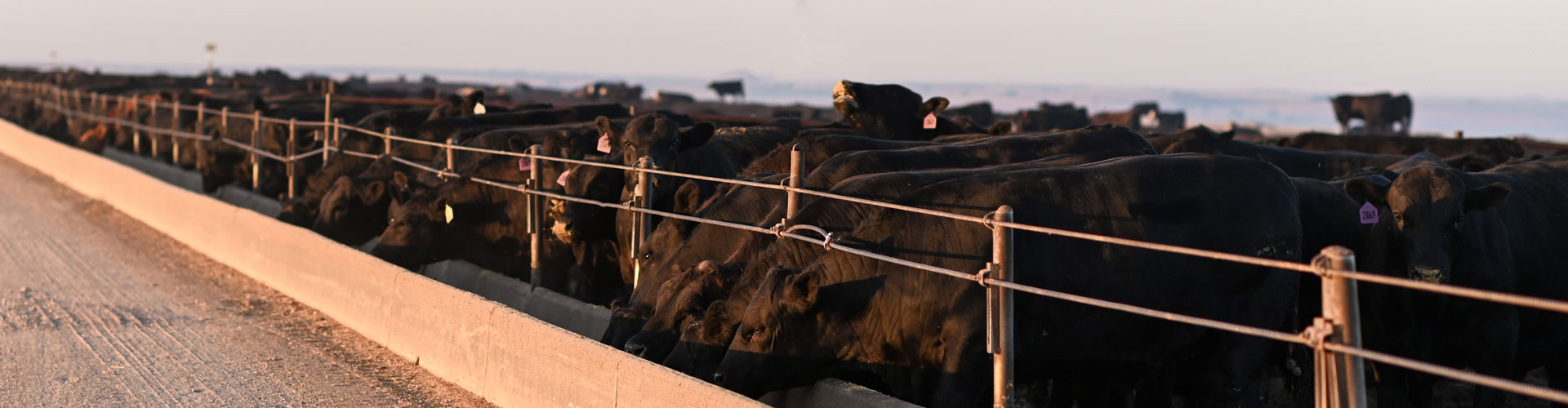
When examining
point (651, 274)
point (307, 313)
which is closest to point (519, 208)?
point (307, 313)

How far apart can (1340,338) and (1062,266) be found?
234 cm

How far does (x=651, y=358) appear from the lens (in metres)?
7.20

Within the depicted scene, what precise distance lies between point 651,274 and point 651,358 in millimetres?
Result: 1588

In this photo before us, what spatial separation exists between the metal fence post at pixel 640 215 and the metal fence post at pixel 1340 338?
541cm

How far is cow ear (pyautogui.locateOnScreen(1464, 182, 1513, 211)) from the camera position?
7676 mm

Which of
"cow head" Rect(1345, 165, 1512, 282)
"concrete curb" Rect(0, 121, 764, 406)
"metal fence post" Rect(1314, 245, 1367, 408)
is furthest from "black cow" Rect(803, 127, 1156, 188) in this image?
"metal fence post" Rect(1314, 245, 1367, 408)

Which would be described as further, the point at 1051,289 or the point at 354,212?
the point at 354,212

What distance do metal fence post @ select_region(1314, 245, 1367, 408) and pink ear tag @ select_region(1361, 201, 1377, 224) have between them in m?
3.85

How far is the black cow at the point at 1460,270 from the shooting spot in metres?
7.68

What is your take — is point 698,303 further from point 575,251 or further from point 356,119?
point 356,119

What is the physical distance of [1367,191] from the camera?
8078 millimetres

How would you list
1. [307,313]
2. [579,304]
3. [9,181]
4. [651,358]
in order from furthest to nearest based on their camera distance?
[9,181]
[307,313]
[579,304]
[651,358]

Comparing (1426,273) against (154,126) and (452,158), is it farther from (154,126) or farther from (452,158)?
(154,126)

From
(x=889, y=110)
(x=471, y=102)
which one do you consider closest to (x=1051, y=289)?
(x=889, y=110)
